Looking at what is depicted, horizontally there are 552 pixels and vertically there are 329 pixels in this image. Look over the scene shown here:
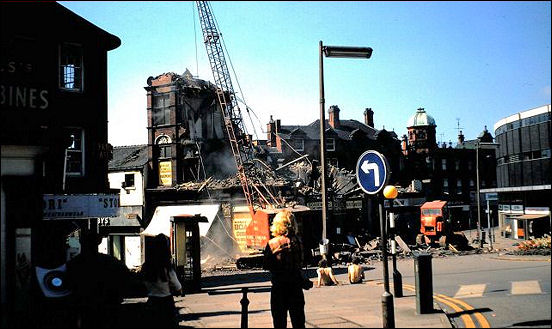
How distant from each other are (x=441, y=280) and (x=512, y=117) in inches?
474

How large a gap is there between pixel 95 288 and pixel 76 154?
54.0 ft

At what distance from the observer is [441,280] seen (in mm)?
16875

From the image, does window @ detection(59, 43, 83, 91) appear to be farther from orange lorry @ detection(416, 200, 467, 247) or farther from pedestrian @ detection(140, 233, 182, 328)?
orange lorry @ detection(416, 200, 467, 247)

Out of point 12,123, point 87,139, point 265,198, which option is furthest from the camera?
point 265,198

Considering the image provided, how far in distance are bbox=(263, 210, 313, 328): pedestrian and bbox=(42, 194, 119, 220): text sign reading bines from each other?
471 inches

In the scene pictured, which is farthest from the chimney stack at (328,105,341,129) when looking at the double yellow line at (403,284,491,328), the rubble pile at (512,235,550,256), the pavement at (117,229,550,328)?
the double yellow line at (403,284,491,328)

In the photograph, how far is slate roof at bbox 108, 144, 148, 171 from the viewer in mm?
41281

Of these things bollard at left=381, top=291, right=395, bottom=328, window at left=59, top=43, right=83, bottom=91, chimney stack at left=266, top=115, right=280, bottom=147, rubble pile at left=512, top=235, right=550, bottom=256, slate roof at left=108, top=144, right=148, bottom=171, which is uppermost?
chimney stack at left=266, top=115, right=280, bottom=147

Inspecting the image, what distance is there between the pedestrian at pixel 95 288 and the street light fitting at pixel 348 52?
27.8 feet

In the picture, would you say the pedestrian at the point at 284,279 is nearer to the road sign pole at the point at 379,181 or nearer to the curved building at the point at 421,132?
the road sign pole at the point at 379,181

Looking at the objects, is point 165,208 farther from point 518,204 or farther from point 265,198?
point 518,204

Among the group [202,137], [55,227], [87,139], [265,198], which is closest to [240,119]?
[202,137]

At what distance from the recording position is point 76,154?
21.5 metres

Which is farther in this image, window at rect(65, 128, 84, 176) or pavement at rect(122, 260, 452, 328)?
Result: window at rect(65, 128, 84, 176)
